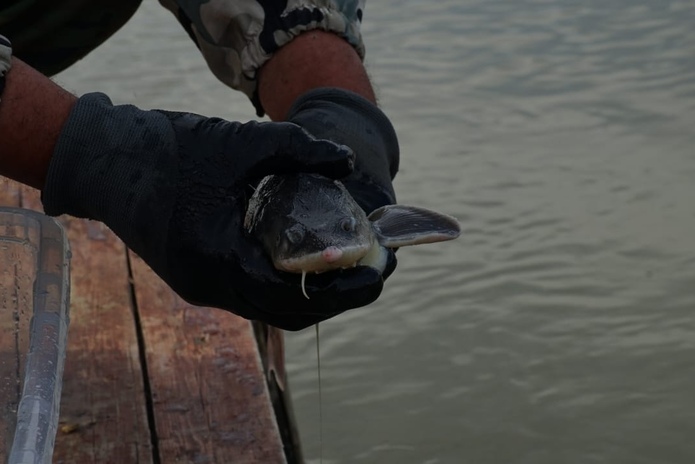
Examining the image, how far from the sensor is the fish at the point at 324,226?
2021mm

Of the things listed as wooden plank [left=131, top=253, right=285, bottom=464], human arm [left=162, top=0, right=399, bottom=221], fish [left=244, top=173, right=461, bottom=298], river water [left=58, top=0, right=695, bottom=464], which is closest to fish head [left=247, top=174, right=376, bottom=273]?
fish [left=244, top=173, right=461, bottom=298]

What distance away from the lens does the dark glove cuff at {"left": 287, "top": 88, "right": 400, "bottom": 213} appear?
7.75ft

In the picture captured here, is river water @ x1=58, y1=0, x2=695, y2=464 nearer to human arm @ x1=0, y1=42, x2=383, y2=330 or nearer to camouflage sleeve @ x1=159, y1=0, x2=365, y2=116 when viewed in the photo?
camouflage sleeve @ x1=159, y1=0, x2=365, y2=116

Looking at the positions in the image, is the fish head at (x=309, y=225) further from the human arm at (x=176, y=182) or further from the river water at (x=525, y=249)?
the river water at (x=525, y=249)

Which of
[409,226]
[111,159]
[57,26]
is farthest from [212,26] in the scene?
[409,226]

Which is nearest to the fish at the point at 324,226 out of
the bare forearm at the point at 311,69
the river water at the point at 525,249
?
the bare forearm at the point at 311,69

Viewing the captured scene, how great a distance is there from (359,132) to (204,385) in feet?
3.63

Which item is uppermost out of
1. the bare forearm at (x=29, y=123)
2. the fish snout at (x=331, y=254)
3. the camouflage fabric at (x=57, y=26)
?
the bare forearm at (x=29, y=123)

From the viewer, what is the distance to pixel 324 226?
2027mm

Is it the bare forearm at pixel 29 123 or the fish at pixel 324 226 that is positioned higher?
the bare forearm at pixel 29 123

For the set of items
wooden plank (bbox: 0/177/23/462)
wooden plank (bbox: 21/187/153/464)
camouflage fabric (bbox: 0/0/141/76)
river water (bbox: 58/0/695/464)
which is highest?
camouflage fabric (bbox: 0/0/141/76)

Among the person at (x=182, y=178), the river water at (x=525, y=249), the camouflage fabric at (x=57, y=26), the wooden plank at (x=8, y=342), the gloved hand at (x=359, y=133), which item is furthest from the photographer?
the river water at (x=525, y=249)

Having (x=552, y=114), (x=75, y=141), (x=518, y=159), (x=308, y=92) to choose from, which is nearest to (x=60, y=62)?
(x=308, y=92)

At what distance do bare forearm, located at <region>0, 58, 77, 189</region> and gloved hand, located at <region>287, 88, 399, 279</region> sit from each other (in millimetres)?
485
